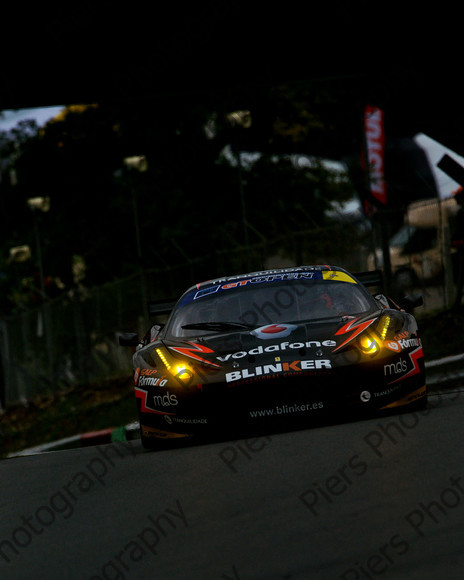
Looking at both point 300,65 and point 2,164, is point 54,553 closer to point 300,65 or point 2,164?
point 300,65

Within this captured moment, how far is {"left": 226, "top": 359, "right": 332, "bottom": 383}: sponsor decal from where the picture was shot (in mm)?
8055

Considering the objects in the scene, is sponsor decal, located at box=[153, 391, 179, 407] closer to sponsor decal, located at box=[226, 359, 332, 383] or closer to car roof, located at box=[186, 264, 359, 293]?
sponsor decal, located at box=[226, 359, 332, 383]

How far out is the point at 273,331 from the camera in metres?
8.60

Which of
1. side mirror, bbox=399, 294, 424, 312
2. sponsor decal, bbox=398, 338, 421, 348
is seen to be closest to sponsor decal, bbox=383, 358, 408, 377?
sponsor decal, bbox=398, 338, 421, 348

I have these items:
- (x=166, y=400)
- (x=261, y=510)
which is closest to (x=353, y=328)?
(x=166, y=400)

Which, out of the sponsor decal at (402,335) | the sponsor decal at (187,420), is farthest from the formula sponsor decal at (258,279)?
the sponsor decal at (187,420)

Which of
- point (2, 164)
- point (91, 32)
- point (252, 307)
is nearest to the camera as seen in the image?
point (252, 307)

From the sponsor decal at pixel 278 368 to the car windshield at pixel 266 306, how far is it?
0.90 m

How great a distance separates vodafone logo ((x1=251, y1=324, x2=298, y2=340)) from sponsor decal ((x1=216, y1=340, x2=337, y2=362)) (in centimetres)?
17

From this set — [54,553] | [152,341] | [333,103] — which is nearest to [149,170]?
[333,103]

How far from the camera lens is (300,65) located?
15867 millimetres

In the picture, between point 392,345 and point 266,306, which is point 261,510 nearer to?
point 392,345

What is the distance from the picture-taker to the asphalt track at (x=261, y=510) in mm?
4285

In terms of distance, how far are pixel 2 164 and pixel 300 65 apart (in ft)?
60.2
